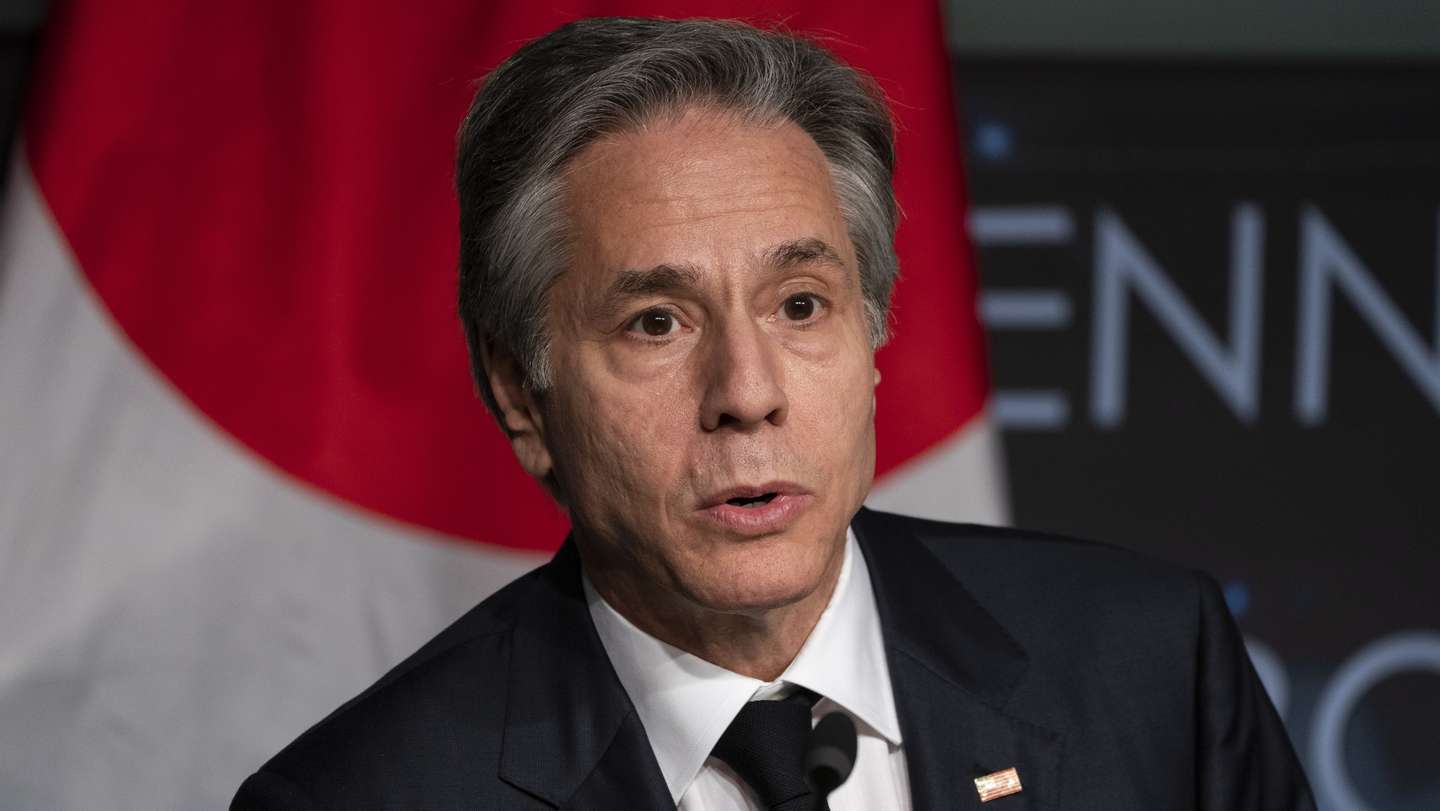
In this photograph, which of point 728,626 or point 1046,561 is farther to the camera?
point 1046,561

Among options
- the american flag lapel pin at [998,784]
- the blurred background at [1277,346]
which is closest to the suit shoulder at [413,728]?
the american flag lapel pin at [998,784]

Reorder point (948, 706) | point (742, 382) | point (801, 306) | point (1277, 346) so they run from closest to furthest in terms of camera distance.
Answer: point (742, 382) < point (801, 306) < point (948, 706) < point (1277, 346)

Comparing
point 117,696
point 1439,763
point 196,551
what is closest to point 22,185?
point 196,551

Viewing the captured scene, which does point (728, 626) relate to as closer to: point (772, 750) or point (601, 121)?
point (772, 750)

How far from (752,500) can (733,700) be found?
237mm

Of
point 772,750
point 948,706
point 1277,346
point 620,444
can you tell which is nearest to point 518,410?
point 620,444

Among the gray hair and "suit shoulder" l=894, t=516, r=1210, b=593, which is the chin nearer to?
the gray hair

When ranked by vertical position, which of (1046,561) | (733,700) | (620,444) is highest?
(620,444)

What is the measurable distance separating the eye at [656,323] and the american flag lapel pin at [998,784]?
0.57 m

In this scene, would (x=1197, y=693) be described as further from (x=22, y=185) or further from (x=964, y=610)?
(x=22, y=185)

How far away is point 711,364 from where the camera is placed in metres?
1.56

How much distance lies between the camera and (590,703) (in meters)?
1.74

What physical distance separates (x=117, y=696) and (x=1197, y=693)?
1537 mm

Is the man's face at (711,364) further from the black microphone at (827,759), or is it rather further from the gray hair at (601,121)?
the black microphone at (827,759)
